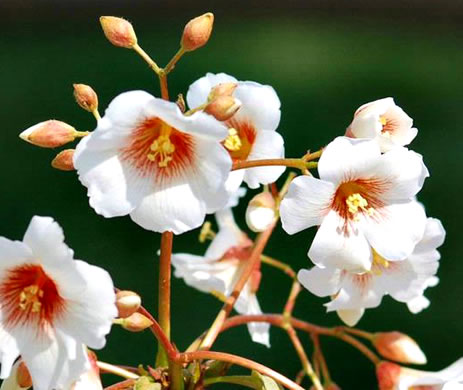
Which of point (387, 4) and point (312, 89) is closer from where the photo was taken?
point (312, 89)

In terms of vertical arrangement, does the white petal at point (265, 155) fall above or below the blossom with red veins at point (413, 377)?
above

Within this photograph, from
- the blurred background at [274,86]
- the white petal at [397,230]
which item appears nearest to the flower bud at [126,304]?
the white petal at [397,230]

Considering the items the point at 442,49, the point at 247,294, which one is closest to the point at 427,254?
the point at 247,294

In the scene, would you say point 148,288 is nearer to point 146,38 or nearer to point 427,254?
point 427,254

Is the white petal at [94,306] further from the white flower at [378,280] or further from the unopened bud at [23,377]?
the white flower at [378,280]

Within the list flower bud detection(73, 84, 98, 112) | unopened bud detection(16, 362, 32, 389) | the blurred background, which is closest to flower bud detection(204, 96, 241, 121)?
flower bud detection(73, 84, 98, 112)
